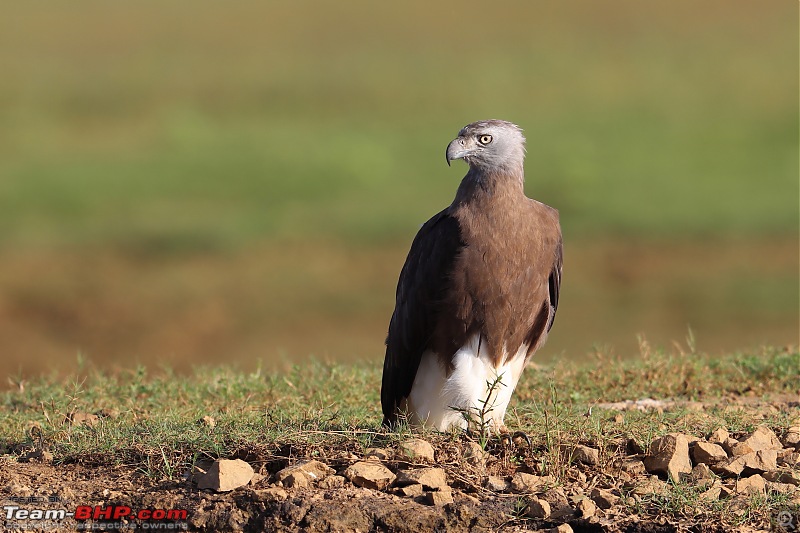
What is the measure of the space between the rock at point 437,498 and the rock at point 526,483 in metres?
0.28

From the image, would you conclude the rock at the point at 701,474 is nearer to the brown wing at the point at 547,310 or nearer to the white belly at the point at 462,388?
the white belly at the point at 462,388

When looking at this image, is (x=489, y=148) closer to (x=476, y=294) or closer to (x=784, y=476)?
(x=476, y=294)

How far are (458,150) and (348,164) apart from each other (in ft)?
39.9

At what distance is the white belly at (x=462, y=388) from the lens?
558cm

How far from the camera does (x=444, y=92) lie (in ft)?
67.5

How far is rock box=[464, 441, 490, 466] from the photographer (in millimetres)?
4984

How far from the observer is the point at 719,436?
527 centimetres

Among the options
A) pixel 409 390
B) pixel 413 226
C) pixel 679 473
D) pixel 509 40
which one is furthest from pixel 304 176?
pixel 679 473

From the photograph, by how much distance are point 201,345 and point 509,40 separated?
12.5 meters

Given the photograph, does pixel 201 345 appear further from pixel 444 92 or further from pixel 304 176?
pixel 444 92

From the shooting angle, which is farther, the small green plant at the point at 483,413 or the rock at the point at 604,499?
the small green plant at the point at 483,413

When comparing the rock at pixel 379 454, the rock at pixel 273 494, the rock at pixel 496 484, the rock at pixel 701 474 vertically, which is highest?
the rock at pixel 701 474

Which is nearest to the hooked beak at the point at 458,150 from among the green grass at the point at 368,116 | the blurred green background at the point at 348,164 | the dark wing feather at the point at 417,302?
the dark wing feather at the point at 417,302

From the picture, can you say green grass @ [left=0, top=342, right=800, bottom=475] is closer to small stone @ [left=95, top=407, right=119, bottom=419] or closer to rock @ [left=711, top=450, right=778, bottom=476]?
small stone @ [left=95, top=407, right=119, bottom=419]
